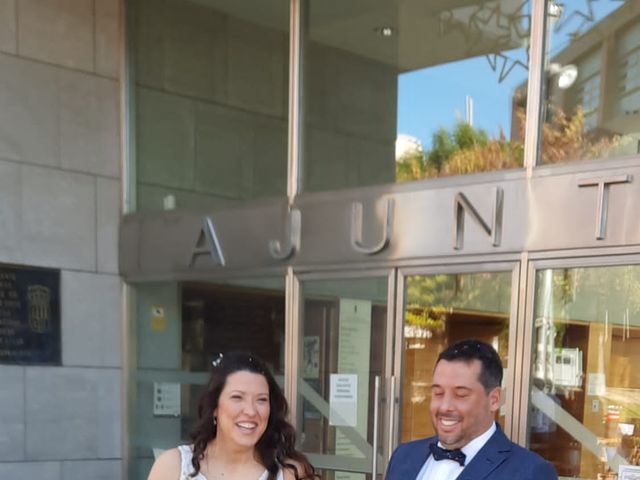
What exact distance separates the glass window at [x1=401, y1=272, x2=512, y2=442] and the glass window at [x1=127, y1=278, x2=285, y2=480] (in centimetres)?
149

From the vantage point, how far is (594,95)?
406cm

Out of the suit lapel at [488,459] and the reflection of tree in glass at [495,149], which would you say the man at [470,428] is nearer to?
the suit lapel at [488,459]

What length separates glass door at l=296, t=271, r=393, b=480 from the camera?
4.59 metres

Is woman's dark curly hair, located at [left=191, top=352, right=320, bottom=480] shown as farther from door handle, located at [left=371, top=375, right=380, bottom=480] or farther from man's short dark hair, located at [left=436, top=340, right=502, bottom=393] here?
door handle, located at [left=371, top=375, right=380, bottom=480]

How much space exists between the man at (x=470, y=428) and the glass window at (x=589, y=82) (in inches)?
71.7

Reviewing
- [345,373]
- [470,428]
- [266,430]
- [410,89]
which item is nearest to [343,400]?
[345,373]

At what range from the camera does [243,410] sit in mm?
2521

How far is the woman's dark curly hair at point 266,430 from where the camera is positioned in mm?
2607

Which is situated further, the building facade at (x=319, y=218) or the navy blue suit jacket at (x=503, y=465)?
the building facade at (x=319, y=218)

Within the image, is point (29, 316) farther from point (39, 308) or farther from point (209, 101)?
point (209, 101)

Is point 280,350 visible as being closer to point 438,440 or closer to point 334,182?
point 334,182

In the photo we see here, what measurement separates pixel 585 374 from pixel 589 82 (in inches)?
63.4

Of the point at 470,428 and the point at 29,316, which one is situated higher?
the point at 470,428

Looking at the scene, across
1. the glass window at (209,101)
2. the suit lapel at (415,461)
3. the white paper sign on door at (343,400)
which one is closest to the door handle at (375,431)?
the white paper sign on door at (343,400)
